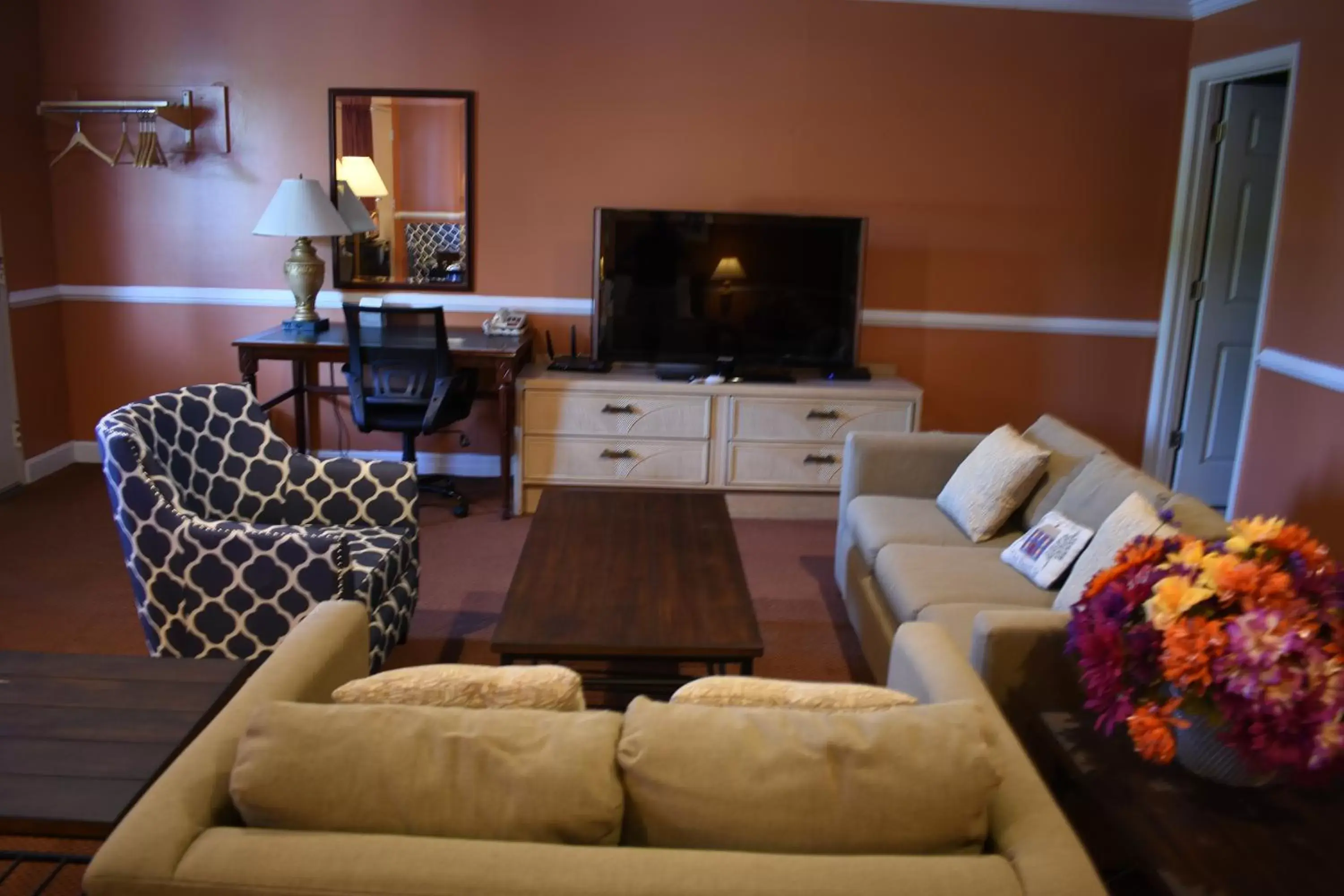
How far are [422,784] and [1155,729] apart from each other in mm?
1206

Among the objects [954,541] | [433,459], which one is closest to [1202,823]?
[954,541]

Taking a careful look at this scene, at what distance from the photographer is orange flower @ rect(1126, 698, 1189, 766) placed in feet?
6.10

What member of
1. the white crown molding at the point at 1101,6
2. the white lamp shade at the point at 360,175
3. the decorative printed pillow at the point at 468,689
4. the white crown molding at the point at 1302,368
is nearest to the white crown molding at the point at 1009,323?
the white crown molding at the point at 1302,368

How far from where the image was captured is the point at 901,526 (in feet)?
11.9

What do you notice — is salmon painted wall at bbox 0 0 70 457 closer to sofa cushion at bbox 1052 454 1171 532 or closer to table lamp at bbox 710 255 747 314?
table lamp at bbox 710 255 747 314

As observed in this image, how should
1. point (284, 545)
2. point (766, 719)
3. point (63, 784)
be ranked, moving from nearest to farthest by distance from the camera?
1. point (766, 719)
2. point (63, 784)
3. point (284, 545)

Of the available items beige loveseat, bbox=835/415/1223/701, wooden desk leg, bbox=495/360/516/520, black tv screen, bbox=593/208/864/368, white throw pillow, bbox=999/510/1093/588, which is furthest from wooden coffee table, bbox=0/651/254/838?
black tv screen, bbox=593/208/864/368

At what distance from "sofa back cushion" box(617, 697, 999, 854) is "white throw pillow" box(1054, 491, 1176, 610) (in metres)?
1.26

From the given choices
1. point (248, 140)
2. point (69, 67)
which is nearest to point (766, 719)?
point (248, 140)

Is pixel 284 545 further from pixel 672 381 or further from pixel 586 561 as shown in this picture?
pixel 672 381

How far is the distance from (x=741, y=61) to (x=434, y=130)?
1.48m

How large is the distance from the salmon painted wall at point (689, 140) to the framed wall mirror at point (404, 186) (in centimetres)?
7

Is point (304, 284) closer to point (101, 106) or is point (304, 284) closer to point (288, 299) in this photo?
point (288, 299)

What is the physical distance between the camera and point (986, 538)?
3.55 meters
